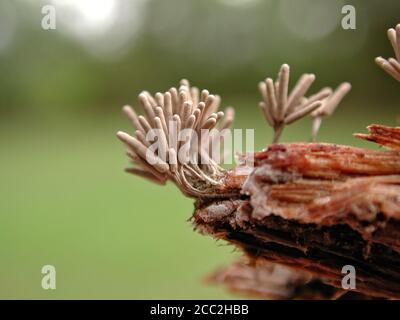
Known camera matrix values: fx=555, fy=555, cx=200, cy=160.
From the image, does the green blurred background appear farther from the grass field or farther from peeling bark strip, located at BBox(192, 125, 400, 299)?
peeling bark strip, located at BBox(192, 125, 400, 299)

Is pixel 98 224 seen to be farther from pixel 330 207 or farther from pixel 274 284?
pixel 330 207

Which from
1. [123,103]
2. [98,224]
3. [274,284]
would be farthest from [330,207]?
[123,103]

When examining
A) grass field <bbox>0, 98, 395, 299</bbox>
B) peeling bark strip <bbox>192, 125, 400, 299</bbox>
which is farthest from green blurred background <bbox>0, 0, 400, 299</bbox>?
peeling bark strip <bbox>192, 125, 400, 299</bbox>

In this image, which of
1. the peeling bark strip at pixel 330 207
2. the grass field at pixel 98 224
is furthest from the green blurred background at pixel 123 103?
the peeling bark strip at pixel 330 207

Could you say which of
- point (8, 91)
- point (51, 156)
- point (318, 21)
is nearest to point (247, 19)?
point (318, 21)

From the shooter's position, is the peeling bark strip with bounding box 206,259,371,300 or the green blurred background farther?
the green blurred background

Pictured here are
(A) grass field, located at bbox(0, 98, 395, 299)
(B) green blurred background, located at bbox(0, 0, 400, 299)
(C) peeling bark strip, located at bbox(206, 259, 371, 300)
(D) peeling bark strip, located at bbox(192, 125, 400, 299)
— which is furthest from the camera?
(B) green blurred background, located at bbox(0, 0, 400, 299)

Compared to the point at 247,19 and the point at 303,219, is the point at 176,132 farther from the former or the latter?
the point at 247,19
